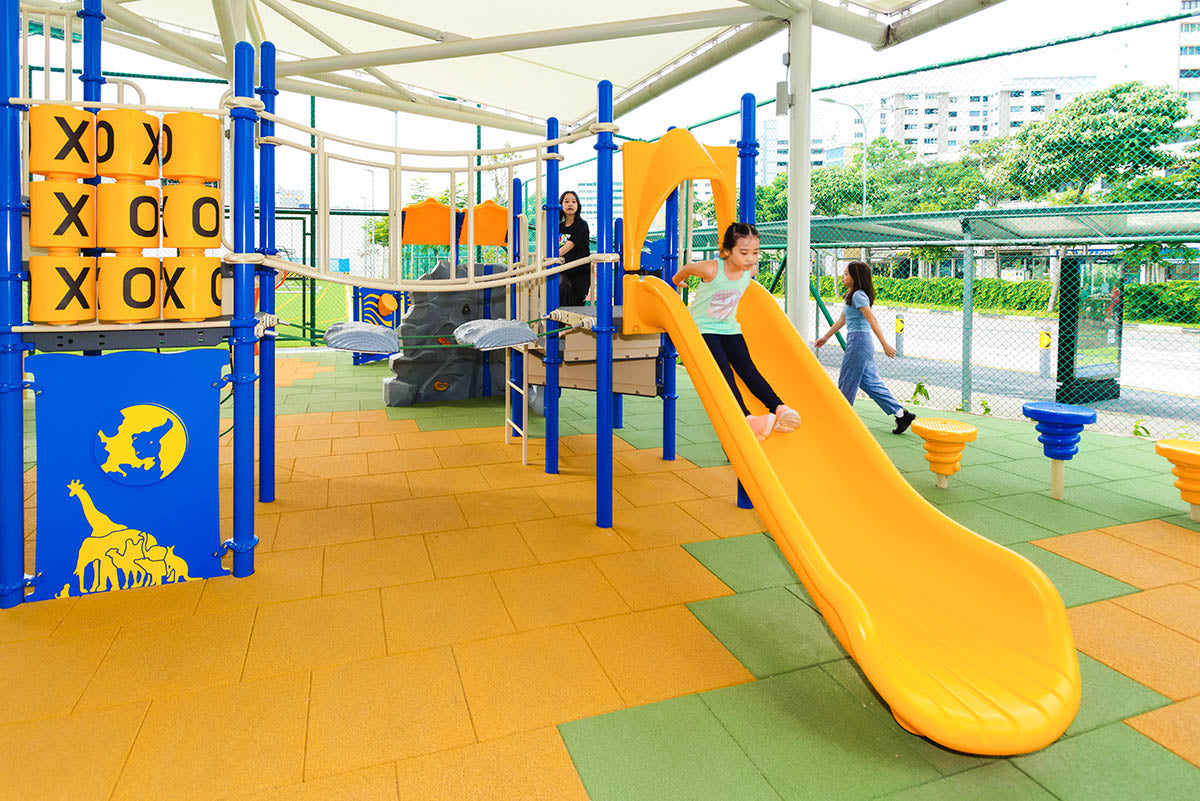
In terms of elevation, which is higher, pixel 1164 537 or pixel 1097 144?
pixel 1097 144

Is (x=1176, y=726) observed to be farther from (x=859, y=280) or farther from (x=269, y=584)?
(x=859, y=280)

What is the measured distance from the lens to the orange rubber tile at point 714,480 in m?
5.39

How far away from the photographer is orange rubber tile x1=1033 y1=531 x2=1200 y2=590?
3791mm

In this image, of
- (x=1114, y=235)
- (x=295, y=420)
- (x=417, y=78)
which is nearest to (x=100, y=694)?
(x=295, y=420)

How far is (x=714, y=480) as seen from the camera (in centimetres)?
572

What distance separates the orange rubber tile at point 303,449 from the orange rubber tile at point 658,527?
2892 mm

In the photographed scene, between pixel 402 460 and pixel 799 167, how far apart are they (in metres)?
4.45

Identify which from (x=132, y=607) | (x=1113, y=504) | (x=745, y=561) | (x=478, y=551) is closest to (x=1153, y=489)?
(x=1113, y=504)

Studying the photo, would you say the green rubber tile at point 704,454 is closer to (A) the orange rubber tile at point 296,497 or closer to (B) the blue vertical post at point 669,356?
(B) the blue vertical post at point 669,356

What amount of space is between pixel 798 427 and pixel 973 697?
6.23 ft

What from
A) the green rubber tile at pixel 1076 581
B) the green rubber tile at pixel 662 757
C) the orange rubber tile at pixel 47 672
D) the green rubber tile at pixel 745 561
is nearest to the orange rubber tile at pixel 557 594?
the green rubber tile at pixel 745 561

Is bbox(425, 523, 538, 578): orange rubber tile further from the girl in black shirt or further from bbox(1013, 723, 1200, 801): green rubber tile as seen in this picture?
the girl in black shirt

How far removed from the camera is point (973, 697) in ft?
7.88

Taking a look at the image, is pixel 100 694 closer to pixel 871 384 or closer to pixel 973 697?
pixel 973 697
